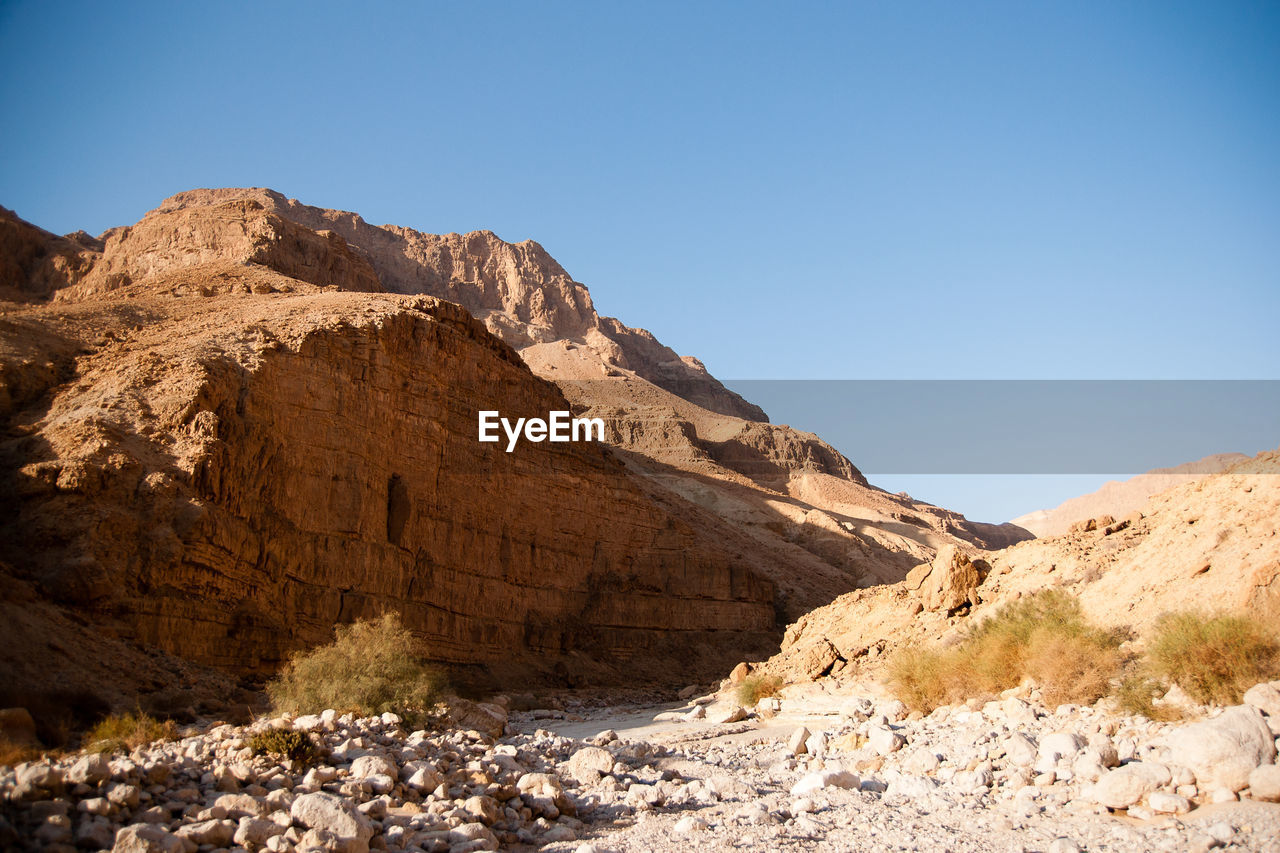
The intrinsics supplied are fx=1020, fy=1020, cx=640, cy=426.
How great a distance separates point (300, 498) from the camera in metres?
26.3

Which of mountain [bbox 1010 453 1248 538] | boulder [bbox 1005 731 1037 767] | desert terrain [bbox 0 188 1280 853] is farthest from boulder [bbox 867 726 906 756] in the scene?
mountain [bbox 1010 453 1248 538]

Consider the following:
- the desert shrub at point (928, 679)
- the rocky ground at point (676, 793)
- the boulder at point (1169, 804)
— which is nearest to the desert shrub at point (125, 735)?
the rocky ground at point (676, 793)

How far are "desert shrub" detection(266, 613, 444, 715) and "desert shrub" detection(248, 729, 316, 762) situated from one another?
4.44 metres

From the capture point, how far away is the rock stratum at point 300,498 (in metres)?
20.7

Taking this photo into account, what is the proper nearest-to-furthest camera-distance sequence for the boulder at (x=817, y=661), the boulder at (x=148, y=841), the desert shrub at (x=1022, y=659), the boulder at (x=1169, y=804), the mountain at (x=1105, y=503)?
the boulder at (x=148, y=841) → the boulder at (x=1169, y=804) → the desert shrub at (x=1022, y=659) → the boulder at (x=817, y=661) → the mountain at (x=1105, y=503)

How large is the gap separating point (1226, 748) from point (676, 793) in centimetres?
609

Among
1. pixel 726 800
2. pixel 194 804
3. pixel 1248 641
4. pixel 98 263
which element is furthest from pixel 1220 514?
pixel 98 263

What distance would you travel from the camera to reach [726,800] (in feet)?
41.0

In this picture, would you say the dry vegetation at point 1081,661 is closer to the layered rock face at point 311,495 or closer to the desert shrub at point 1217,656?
the desert shrub at point 1217,656

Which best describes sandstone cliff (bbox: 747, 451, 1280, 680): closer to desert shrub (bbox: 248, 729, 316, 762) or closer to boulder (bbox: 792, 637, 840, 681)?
boulder (bbox: 792, 637, 840, 681)

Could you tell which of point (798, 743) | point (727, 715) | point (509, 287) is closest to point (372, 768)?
point (798, 743)

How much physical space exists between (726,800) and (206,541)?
14.5 meters

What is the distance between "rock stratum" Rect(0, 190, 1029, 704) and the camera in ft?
68.0

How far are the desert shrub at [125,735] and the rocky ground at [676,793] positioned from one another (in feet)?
1.81
